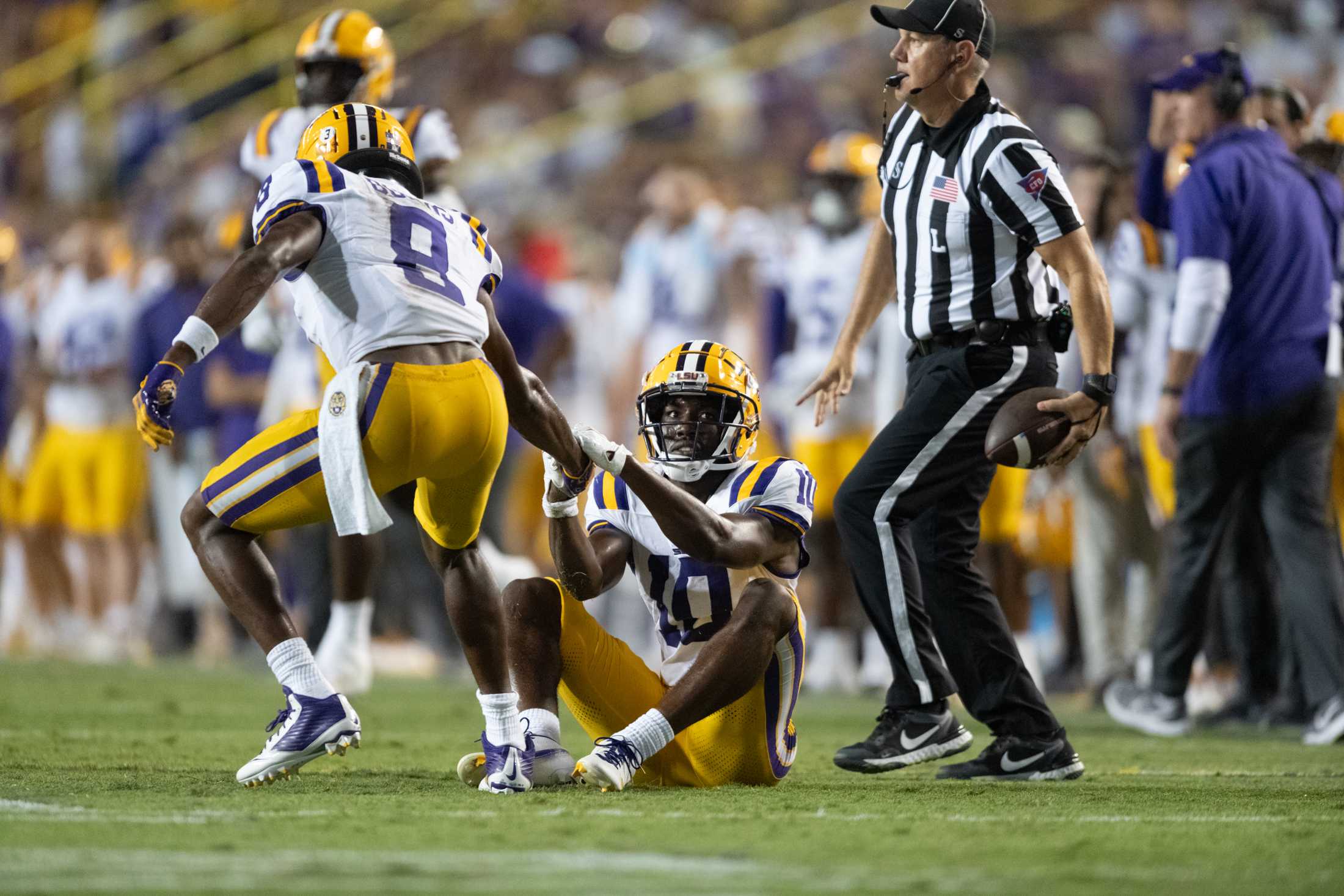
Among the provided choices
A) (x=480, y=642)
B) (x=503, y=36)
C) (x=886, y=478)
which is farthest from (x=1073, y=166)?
(x=480, y=642)

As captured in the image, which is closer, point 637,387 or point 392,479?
point 392,479

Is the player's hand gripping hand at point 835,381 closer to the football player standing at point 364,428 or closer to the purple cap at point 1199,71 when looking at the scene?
the football player standing at point 364,428

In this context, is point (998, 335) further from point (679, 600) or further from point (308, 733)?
point (308, 733)

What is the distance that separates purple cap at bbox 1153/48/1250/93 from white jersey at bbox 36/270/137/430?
617 cm

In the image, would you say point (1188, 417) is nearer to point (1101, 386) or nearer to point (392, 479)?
point (1101, 386)

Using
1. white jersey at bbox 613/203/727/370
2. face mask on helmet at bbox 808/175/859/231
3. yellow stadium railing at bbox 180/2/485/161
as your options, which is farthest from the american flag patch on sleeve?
yellow stadium railing at bbox 180/2/485/161

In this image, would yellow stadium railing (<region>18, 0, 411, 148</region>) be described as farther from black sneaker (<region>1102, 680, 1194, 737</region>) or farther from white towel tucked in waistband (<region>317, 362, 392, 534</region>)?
white towel tucked in waistband (<region>317, 362, 392, 534</region>)

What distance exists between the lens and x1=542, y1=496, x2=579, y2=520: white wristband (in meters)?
4.18

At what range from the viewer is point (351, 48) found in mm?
6379

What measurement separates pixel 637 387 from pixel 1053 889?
24.0ft

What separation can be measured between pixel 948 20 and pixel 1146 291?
3.12 m

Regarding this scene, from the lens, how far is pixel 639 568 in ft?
14.9

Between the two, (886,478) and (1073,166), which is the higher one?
(1073,166)

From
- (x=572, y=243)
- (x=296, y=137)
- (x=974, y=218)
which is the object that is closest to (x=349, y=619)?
(x=296, y=137)
